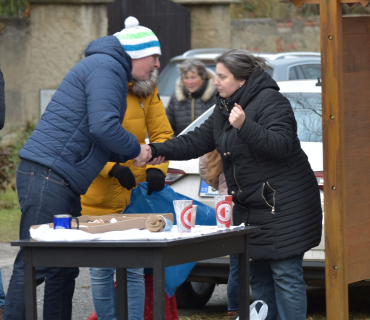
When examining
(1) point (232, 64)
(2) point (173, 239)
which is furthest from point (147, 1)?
(2) point (173, 239)

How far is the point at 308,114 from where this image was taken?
5.88 meters

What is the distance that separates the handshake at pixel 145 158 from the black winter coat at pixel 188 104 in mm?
3270

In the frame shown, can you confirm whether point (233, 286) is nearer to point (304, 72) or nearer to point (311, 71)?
point (304, 72)

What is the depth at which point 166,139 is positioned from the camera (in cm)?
497

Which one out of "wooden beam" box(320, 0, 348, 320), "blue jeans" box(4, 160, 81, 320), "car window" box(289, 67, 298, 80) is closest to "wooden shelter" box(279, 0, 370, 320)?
"wooden beam" box(320, 0, 348, 320)

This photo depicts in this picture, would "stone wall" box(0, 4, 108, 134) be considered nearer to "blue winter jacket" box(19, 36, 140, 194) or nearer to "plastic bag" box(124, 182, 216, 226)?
"plastic bag" box(124, 182, 216, 226)

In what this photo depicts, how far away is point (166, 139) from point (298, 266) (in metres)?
1.24

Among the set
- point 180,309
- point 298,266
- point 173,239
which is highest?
point 173,239

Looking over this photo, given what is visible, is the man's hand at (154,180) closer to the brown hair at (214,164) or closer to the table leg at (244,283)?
the brown hair at (214,164)

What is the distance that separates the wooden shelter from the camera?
13.9 ft

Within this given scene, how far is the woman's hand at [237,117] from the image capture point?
4004mm

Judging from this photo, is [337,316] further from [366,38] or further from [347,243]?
[366,38]

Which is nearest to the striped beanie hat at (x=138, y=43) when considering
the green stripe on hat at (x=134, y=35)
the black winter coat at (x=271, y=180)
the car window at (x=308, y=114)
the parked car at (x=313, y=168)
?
the green stripe on hat at (x=134, y=35)

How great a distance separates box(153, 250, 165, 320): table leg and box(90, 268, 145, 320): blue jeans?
1.23 meters
